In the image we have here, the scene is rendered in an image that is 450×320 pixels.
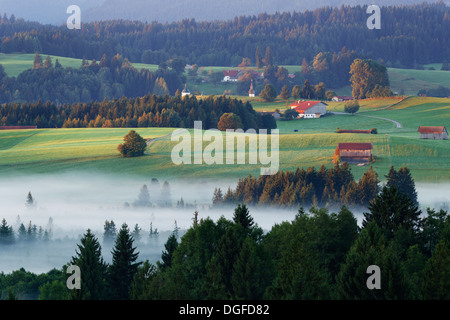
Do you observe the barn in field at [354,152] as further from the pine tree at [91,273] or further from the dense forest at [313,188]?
the pine tree at [91,273]

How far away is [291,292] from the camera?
43844 mm

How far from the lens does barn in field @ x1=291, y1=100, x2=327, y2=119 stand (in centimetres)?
19112

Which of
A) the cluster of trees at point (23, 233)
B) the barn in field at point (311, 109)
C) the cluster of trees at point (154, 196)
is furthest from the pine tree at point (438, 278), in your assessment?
the barn in field at point (311, 109)

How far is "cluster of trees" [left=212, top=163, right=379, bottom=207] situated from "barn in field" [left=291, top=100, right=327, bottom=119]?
75.0 m

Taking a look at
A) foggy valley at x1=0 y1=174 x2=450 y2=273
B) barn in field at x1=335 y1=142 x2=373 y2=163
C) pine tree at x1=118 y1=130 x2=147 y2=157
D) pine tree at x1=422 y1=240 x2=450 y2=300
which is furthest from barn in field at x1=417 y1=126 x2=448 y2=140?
pine tree at x1=422 y1=240 x2=450 y2=300

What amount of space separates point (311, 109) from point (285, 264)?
148470mm

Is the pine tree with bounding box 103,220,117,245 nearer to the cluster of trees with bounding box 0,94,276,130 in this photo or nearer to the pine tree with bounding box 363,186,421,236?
the pine tree with bounding box 363,186,421,236

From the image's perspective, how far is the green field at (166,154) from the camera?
402 feet

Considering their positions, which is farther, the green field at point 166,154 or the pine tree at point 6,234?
the green field at point 166,154

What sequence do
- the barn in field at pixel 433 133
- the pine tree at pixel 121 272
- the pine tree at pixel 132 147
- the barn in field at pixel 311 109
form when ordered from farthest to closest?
the barn in field at pixel 311 109, the barn in field at pixel 433 133, the pine tree at pixel 132 147, the pine tree at pixel 121 272

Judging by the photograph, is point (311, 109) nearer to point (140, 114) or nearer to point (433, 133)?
point (140, 114)

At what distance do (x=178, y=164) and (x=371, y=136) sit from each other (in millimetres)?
34266

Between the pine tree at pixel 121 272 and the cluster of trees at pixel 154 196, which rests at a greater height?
the pine tree at pixel 121 272

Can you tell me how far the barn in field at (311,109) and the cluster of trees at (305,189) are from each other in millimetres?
75024
